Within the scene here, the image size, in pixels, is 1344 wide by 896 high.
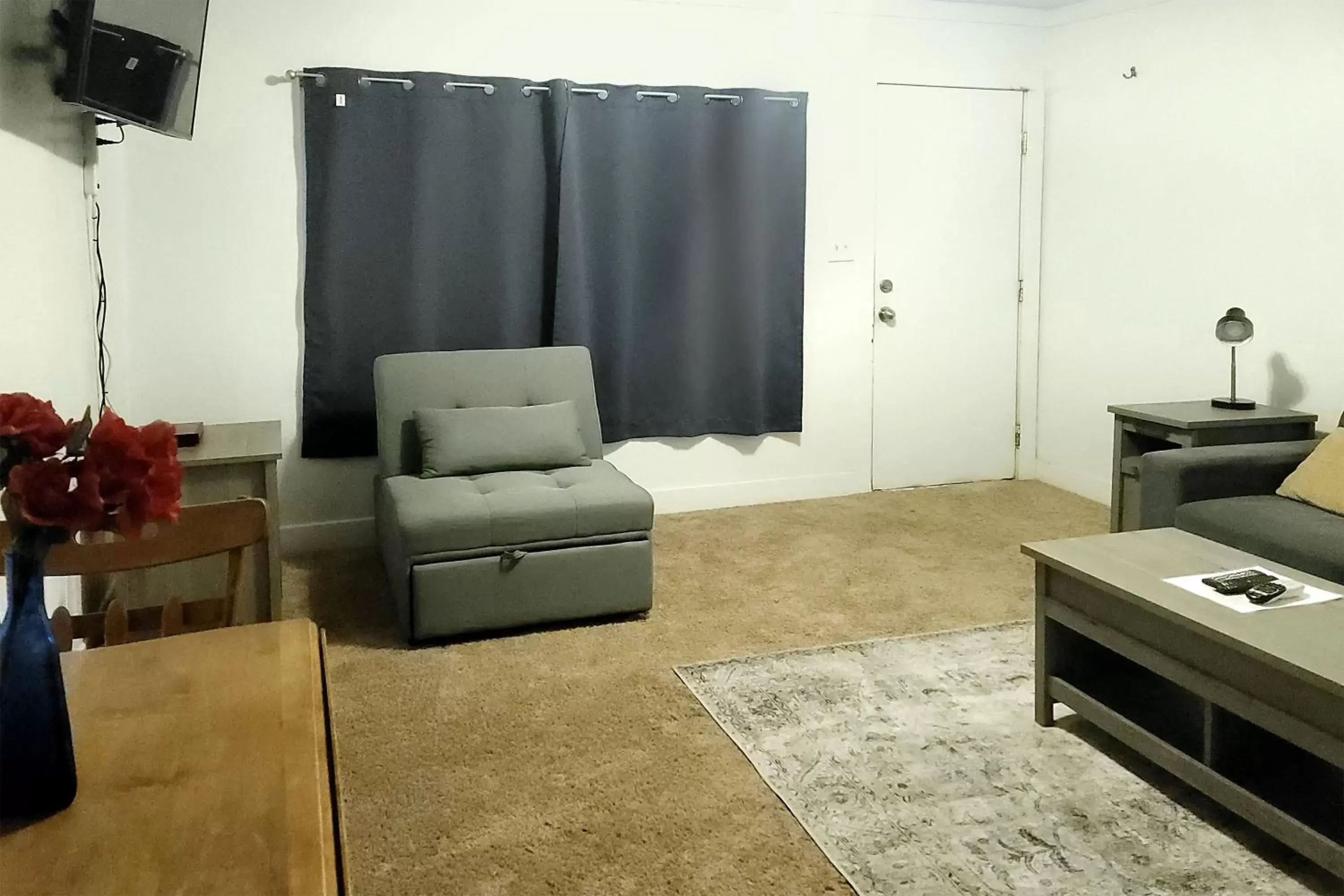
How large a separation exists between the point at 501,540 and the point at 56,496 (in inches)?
90.1

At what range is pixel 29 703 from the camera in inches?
40.3

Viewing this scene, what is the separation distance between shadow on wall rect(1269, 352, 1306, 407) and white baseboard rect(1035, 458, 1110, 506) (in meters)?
0.96

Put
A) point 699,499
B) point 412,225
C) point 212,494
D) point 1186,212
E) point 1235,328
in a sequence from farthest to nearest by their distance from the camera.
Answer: point 699,499, point 1186,212, point 412,225, point 1235,328, point 212,494

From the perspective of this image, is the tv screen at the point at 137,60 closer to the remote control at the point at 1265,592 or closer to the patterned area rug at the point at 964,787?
the patterned area rug at the point at 964,787

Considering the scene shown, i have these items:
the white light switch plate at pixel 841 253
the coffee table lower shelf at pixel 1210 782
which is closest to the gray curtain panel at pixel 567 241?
the white light switch plate at pixel 841 253

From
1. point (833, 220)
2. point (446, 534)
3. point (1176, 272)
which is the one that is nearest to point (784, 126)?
point (833, 220)

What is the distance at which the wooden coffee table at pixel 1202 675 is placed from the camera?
1.95 meters

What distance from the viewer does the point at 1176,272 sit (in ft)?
15.0

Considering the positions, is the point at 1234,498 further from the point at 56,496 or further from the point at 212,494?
the point at 56,496

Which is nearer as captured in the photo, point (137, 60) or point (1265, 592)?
point (1265, 592)

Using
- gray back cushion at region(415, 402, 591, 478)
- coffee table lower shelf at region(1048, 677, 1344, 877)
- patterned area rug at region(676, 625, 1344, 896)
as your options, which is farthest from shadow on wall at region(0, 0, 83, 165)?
coffee table lower shelf at region(1048, 677, 1344, 877)

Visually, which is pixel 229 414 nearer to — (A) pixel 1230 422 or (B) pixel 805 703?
(B) pixel 805 703

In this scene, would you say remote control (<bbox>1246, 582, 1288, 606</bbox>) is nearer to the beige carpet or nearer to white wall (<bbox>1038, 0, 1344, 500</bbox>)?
the beige carpet

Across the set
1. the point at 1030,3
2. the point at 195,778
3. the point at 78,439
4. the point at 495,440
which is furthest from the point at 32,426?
the point at 1030,3
